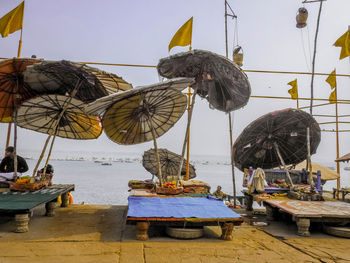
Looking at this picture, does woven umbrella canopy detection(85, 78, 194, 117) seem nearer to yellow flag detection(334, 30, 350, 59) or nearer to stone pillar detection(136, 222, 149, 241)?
stone pillar detection(136, 222, 149, 241)

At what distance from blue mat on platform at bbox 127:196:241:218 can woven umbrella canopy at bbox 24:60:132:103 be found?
383cm

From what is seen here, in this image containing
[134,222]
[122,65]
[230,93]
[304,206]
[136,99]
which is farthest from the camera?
[122,65]

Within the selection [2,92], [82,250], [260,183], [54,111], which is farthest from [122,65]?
[82,250]

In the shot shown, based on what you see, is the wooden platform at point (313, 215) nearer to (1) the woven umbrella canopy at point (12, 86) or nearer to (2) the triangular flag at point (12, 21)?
(1) the woven umbrella canopy at point (12, 86)

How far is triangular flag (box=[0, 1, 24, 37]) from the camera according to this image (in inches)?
390

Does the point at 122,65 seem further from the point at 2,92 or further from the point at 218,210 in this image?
the point at 218,210

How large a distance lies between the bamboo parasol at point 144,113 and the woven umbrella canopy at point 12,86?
271 centimetres

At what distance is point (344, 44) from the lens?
9789 mm

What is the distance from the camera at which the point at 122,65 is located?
1107 centimetres

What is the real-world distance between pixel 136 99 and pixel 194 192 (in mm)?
3321

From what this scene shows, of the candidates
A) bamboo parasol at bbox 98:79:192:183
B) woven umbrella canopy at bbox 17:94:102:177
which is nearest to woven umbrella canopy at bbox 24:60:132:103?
woven umbrella canopy at bbox 17:94:102:177

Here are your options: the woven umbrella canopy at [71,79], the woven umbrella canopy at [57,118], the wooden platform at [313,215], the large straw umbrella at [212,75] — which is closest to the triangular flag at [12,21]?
the woven umbrella canopy at [71,79]

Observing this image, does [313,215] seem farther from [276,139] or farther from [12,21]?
[12,21]

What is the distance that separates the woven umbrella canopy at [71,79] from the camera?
7354 mm
